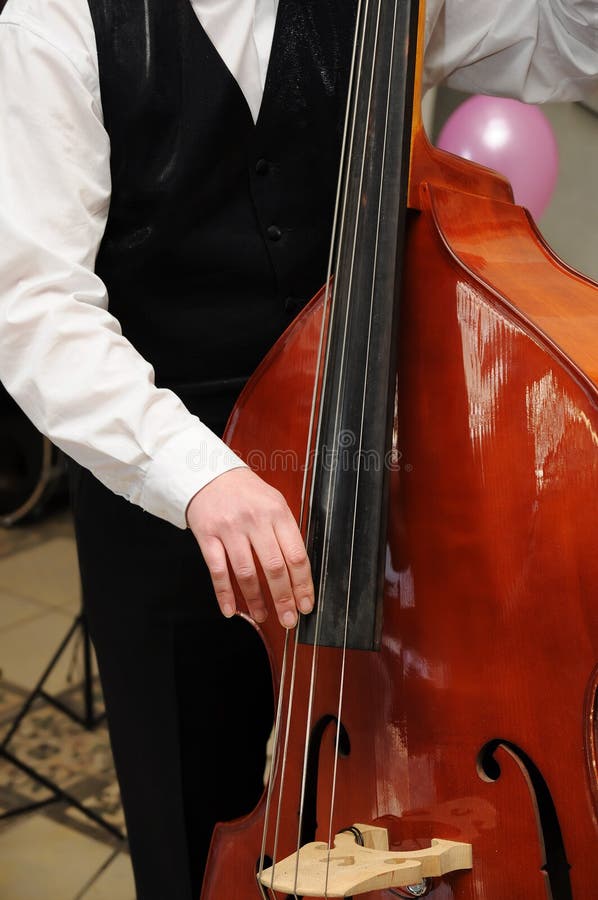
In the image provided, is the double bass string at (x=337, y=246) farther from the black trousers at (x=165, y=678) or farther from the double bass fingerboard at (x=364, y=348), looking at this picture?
the black trousers at (x=165, y=678)

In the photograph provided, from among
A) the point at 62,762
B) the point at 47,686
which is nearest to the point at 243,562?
the point at 62,762

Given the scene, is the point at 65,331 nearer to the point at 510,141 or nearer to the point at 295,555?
the point at 295,555

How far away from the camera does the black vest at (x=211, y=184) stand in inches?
31.6

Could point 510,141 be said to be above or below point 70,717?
above

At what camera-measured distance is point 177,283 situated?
86 cm

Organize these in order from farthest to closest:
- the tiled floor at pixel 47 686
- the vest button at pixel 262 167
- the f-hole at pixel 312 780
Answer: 1. the tiled floor at pixel 47 686
2. the vest button at pixel 262 167
3. the f-hole at pixel 312 780

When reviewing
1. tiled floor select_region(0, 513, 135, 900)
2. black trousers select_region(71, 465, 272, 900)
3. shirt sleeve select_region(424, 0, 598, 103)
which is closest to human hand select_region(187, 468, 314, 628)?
black trousers select_region(71, 465, 272, 900)

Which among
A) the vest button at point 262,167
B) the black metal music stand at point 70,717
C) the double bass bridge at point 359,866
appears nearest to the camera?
the double bass bridge at point 359,866

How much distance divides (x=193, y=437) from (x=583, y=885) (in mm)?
420

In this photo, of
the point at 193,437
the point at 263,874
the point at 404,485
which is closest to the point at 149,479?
the point at 193,437

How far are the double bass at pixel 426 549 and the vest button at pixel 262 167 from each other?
0.11 metres

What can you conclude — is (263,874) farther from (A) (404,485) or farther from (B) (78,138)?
(B) (78,138)

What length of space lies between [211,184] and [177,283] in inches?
3.8

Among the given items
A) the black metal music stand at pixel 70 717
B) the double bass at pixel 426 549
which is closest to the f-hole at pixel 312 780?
the double bass at pixel 426 549
